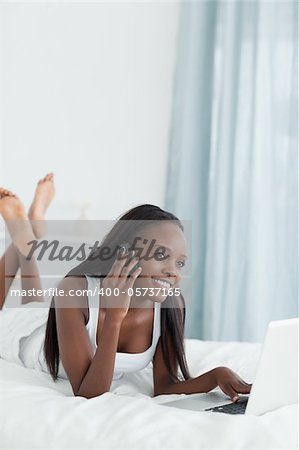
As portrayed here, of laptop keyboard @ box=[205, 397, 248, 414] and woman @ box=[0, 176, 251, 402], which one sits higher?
woman @ box=[0, 176, 251, 402]

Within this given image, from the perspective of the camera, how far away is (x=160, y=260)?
1.76 m

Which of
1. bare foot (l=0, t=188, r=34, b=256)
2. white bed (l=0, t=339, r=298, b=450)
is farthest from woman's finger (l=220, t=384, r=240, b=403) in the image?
bare foot (l=0, t=188, r=34, b=256)

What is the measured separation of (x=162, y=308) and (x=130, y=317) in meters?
0.10

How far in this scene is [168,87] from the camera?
3.67m

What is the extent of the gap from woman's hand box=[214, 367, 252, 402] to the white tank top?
0.26 meters

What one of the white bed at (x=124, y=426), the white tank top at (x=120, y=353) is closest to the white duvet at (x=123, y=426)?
the white bed at (x=124, y=426)

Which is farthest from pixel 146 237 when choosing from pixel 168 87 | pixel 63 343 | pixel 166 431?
pixel 168 87

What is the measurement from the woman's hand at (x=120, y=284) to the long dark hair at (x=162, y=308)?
227mm

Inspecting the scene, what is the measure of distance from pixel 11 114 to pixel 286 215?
51.5 inches

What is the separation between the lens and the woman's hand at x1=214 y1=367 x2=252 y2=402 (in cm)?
164

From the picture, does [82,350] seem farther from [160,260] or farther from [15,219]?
[15,219]

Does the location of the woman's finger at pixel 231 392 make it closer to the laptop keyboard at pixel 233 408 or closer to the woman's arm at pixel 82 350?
the laptop keyboard at pixel 233 408

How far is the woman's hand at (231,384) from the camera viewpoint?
164 centimetres

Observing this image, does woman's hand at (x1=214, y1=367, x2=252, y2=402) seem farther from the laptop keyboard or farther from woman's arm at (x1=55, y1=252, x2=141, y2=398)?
woman's arm at (x1=55, y1=252, x2=141, y2=398)
